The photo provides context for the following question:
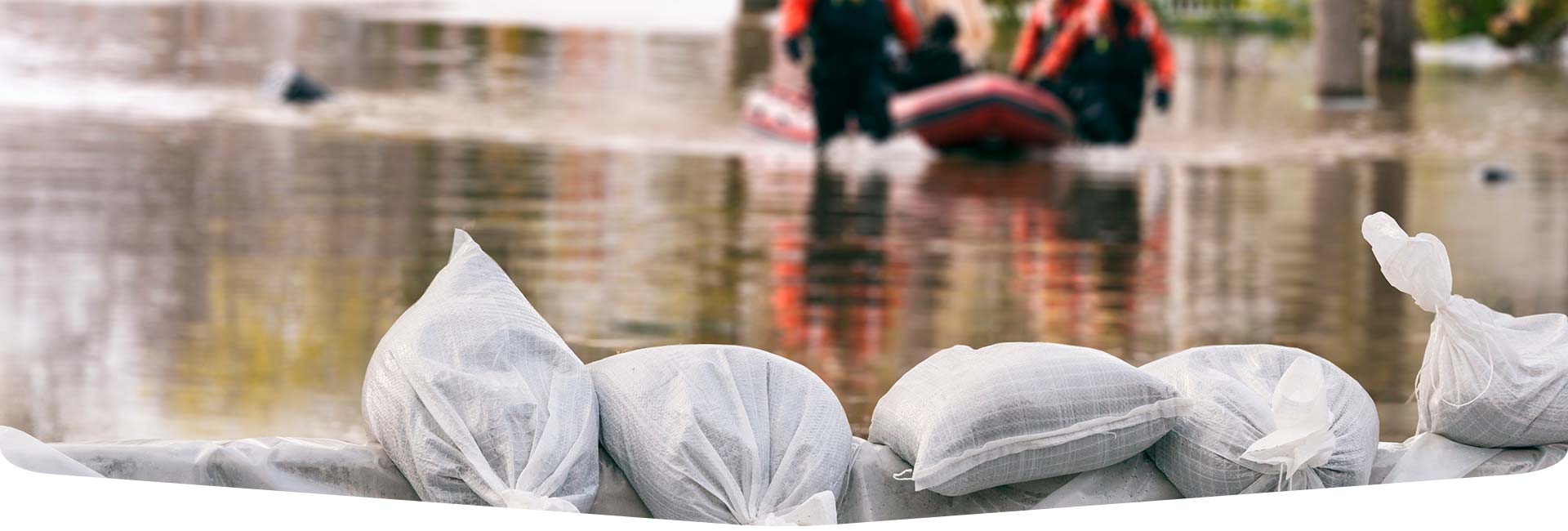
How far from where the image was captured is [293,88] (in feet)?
29.4

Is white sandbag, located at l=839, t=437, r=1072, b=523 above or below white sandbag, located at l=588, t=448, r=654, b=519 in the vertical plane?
below

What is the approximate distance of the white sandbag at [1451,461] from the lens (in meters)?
1.48

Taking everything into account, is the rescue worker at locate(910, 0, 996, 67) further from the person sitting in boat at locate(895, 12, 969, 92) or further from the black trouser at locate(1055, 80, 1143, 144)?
the black trouser at locate(1055, 80, 1143, 144)

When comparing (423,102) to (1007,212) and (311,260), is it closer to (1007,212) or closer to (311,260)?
(1007,212)

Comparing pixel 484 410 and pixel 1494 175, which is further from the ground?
pixel 484 410

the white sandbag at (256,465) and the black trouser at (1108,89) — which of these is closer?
the white sandbag at (256,465)

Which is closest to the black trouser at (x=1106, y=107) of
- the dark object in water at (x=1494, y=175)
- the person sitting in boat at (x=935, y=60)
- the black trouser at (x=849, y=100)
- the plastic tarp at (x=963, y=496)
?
the person sitting in boat at (x=935, y=60)

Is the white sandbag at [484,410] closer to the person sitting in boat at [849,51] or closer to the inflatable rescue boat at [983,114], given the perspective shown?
the person sitting in boat at [849,51]

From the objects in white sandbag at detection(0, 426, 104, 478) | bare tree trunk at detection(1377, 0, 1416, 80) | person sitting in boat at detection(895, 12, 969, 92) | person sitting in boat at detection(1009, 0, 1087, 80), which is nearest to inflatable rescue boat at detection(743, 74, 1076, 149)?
person sitting in boat at detection(895, 12, 969, 92)

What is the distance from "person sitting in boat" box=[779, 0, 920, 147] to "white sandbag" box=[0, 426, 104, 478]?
17.6ft

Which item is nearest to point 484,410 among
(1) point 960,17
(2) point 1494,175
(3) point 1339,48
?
(1) point 960,17

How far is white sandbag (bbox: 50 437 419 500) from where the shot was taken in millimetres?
1363

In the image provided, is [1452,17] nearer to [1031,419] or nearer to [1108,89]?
[1108,89]

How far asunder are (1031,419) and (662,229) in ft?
12.8
